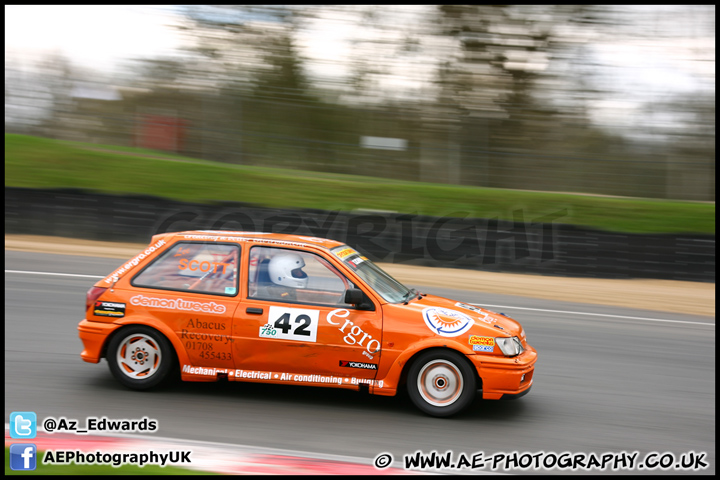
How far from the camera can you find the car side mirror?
17.5ft

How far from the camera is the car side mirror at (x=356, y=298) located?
5.32 m

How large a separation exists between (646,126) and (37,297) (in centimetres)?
1516

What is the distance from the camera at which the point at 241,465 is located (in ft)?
14.0

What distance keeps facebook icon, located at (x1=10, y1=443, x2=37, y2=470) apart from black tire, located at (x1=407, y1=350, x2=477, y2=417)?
2.77 m

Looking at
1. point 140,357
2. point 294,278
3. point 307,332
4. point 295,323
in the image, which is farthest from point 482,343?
point 140,357

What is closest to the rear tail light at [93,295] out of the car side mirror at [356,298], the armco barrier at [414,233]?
the car side mirror at [356,298]

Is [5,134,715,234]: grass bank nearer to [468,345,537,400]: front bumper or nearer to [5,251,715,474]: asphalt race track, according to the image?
[5,251,715,474]: asphalt race track

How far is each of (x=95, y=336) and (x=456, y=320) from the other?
308 centimetres

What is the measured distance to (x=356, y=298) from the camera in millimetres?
5324

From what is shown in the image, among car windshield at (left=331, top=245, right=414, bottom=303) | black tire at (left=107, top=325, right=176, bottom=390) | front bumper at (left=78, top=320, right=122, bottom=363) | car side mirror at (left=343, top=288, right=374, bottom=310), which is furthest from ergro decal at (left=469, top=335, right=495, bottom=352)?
front bumper at (left=78, top=320, right=122, bottom=363)

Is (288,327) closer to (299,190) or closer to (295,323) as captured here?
(295,323)

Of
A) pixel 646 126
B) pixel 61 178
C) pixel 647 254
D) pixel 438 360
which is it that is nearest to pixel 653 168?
pixel 646 126

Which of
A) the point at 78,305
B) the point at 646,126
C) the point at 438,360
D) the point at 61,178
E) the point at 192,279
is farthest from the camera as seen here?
the point at 646,126

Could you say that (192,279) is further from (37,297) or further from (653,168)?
(653,168)
